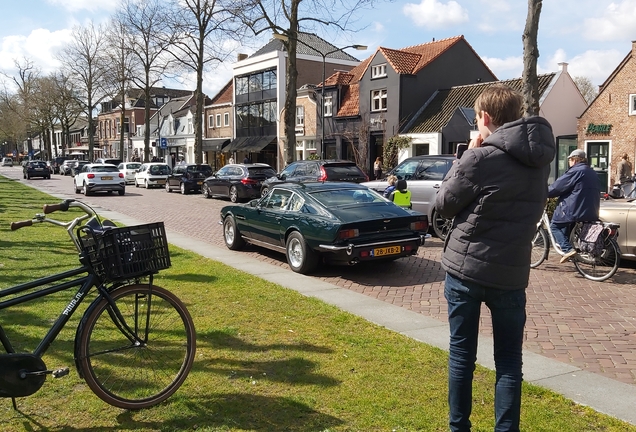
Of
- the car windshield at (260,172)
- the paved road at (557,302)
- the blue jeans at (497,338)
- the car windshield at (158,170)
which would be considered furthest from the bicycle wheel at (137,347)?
the car windshield at (158,170)

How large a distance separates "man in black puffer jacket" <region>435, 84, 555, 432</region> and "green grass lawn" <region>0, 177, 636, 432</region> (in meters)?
0.73

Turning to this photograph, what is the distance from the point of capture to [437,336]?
5.58 m

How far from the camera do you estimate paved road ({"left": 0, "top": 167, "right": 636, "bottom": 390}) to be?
516cm

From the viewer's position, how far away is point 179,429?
140 inches

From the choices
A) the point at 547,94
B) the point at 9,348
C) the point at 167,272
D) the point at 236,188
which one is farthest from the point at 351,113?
the point at 9,348

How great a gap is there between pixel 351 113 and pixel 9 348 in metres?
36.6

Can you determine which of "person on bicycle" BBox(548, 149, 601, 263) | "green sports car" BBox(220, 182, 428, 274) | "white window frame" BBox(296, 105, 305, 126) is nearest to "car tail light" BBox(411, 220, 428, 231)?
"green sports car" BBox(220, 182, 428, 274)

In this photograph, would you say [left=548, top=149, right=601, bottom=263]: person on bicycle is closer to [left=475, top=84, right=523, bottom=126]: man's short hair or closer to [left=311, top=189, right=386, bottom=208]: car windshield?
[left=311, top=189, right=386, bottom=208]: car windshield

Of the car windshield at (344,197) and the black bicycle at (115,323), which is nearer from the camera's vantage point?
the black bicycle at (115,323)

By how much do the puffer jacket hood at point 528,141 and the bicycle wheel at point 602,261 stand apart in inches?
233

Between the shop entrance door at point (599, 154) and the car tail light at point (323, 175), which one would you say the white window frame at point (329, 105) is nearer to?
the shop entrance door at point (599, 154)

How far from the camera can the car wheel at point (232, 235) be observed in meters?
11.1

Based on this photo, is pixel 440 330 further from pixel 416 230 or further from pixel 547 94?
pixel 547 94

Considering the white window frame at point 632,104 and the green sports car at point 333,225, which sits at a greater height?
the white window frame at point 632,104
